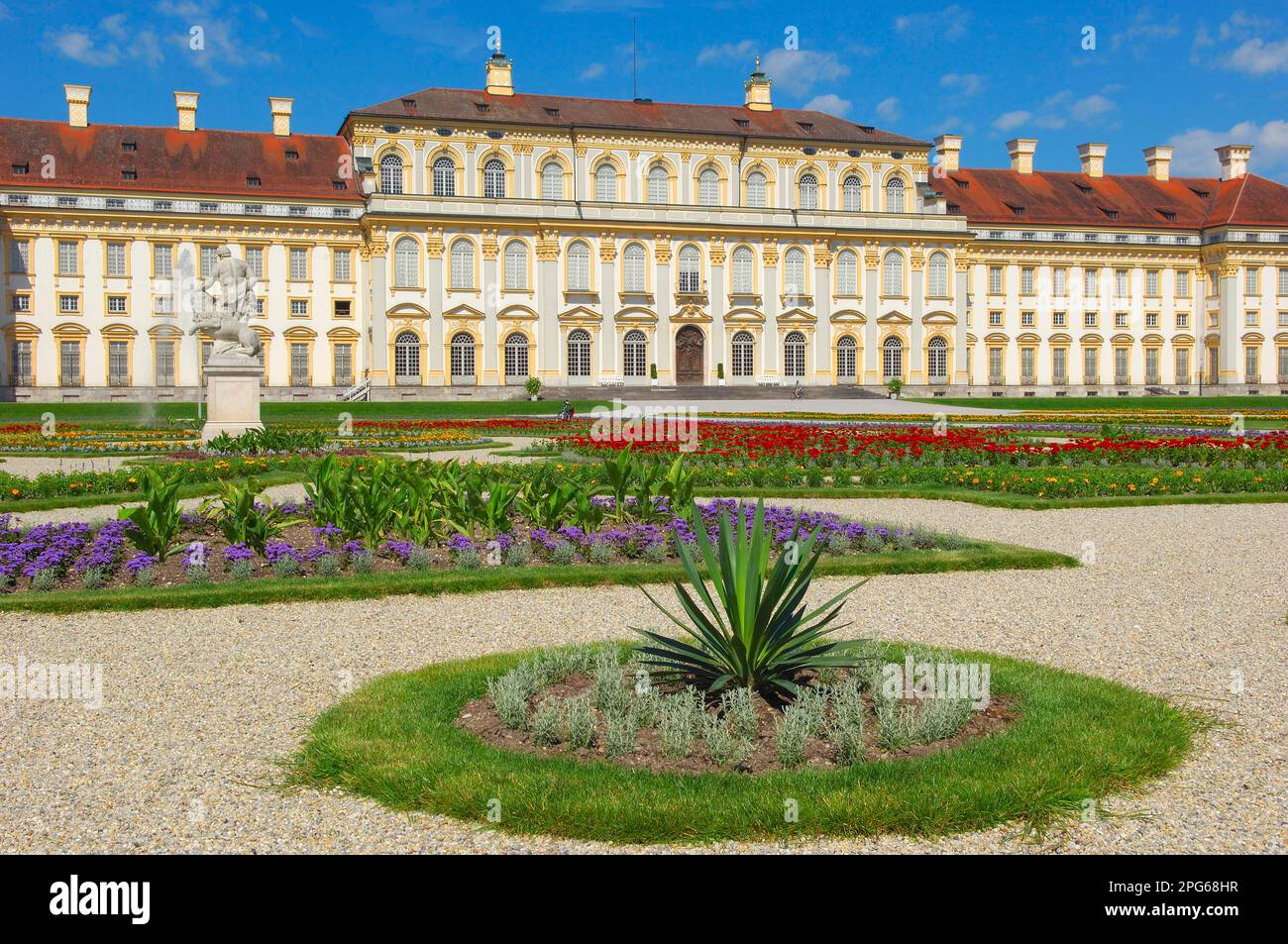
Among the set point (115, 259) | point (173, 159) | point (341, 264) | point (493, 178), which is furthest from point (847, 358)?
point (115, 259)

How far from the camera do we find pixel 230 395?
19.0 metres

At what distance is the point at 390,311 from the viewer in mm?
45656

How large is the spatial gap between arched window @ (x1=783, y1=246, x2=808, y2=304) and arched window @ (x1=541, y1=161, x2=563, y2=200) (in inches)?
422

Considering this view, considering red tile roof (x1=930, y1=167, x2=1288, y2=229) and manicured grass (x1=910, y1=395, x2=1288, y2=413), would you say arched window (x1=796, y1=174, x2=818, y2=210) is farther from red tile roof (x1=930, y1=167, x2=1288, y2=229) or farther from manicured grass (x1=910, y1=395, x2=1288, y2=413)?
manicured grass (x1=910, y1=395, x2=1288, y2=413)

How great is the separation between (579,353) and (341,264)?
10960mm

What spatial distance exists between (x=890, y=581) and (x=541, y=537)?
9.90 feet

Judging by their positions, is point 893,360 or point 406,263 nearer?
point 406,263

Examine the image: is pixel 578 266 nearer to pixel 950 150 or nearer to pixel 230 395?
pixel 950 150

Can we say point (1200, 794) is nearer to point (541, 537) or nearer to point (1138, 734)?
point (1138, 734)

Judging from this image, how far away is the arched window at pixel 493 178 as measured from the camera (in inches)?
1874

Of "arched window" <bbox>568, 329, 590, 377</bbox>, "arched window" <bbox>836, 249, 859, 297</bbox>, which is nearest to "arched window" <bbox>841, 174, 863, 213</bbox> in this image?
"arched window" <bbox>836, 249, 859, 297</bbox>

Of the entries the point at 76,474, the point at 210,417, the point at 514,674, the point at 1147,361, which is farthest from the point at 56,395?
the point at 1147,361

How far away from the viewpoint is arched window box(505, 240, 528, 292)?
4697 centimetres

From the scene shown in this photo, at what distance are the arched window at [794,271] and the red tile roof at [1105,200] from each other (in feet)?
29.6
